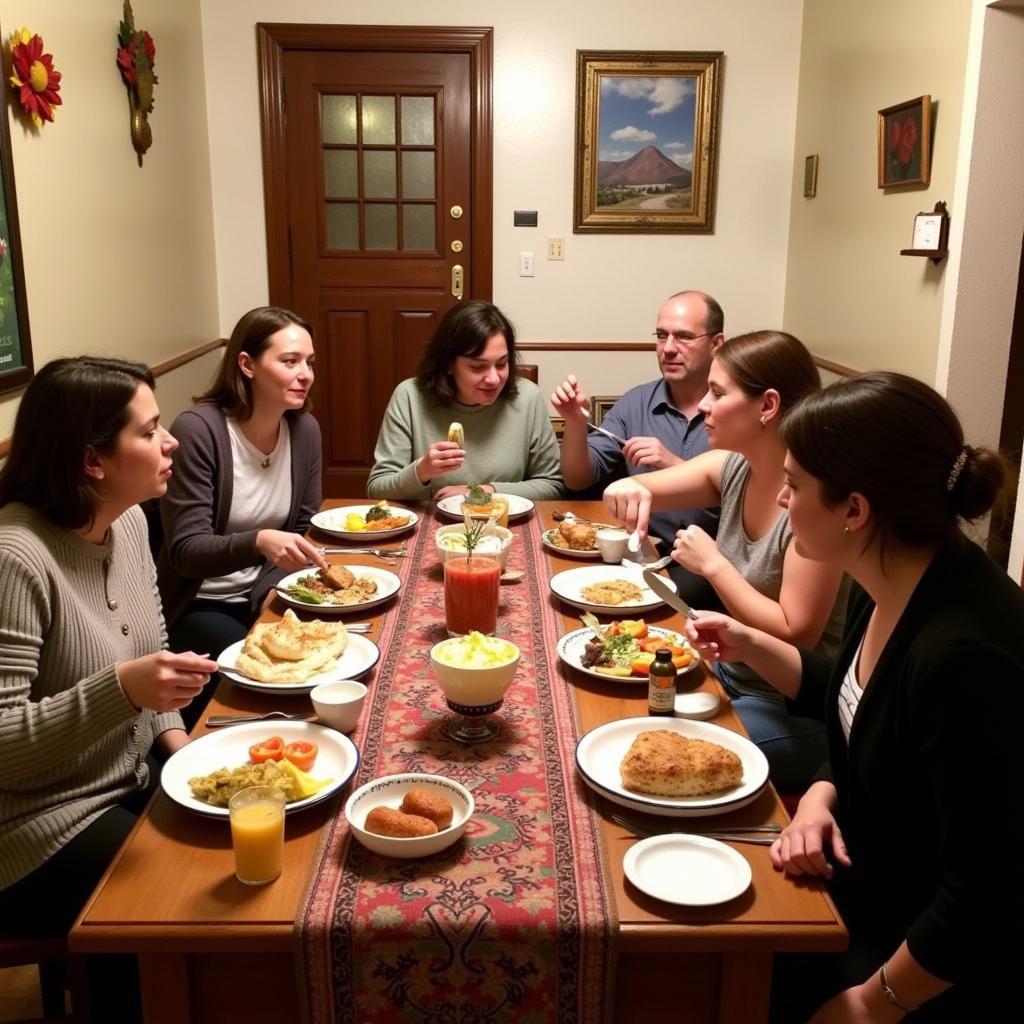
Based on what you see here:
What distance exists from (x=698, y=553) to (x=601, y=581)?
307 millimetres

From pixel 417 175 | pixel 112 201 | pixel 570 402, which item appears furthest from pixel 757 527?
pixel 417 175

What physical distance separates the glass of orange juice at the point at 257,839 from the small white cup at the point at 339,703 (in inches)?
10.7

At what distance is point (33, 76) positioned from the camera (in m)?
2.55

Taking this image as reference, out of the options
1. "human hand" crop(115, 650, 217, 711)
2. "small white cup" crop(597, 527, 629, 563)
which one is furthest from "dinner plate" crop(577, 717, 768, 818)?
"small white cup" crop(597, 527, 629, 563)

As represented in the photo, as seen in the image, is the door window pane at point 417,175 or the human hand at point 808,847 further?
the door window pane at point 417,175

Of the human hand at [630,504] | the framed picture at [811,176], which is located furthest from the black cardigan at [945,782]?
the framed picture at [811,176]

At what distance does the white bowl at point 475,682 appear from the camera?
1311mm

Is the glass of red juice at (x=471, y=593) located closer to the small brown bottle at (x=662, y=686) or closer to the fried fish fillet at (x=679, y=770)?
the small brown bottle at (x=662, y=686)

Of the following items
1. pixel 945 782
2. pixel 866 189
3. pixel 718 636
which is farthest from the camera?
pixel 866 189

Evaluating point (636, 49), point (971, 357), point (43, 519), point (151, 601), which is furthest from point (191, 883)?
point (636, 49)

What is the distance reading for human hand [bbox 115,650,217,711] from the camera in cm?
128

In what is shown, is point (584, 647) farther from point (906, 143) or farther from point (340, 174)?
point (340, 174)

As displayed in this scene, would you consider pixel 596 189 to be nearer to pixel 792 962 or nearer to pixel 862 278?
pixel 862 278

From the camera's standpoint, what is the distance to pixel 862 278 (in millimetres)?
3719
